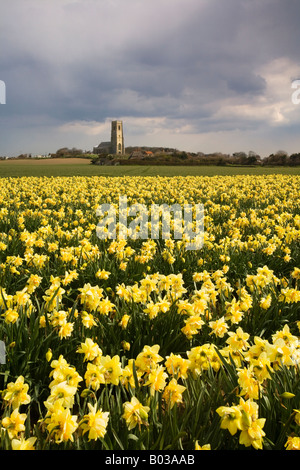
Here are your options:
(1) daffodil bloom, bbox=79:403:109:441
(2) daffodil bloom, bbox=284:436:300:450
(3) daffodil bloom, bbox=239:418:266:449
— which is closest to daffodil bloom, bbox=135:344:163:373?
(1) daffodil bloom, bbox=79:403:109:441

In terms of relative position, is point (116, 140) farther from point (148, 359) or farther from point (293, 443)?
point (293, 443)

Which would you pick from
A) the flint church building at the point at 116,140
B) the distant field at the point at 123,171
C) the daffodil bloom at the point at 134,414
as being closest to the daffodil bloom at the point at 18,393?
the daffodil bloom at the point at 134,414

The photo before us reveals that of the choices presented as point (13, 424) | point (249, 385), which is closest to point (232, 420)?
point (249, 385)

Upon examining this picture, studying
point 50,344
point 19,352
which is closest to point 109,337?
point 50,344

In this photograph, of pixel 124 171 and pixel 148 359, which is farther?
pixel 124 171

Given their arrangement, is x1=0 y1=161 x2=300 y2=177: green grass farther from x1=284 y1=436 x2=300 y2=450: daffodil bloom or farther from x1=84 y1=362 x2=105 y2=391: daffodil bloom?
x1=284 y1=436 x2=300 y2=450: daffodil bloom

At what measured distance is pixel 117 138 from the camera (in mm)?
153875

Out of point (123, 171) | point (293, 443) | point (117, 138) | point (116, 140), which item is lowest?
point (293, 443)

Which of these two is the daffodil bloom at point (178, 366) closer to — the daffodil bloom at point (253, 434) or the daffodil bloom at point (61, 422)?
the daffodil bloom at point (253, 434)

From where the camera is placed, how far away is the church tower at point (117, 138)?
153125mm

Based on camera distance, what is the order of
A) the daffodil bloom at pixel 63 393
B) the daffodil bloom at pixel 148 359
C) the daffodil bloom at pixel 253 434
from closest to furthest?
the daffodil bloom at pixel 253 434 < the daffodil bloom at pixel 63 393 < the daffodil bloom at pixel 148 359

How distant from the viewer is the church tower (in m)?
153

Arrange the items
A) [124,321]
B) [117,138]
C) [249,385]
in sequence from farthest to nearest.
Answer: [117,138] < [124,321] < [249,385]

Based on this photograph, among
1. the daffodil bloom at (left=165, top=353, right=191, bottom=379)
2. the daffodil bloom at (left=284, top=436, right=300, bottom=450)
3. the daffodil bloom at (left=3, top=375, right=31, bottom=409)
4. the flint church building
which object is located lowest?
the daffodil bloom at (left=284, top=436, right=300, bottom=450)
